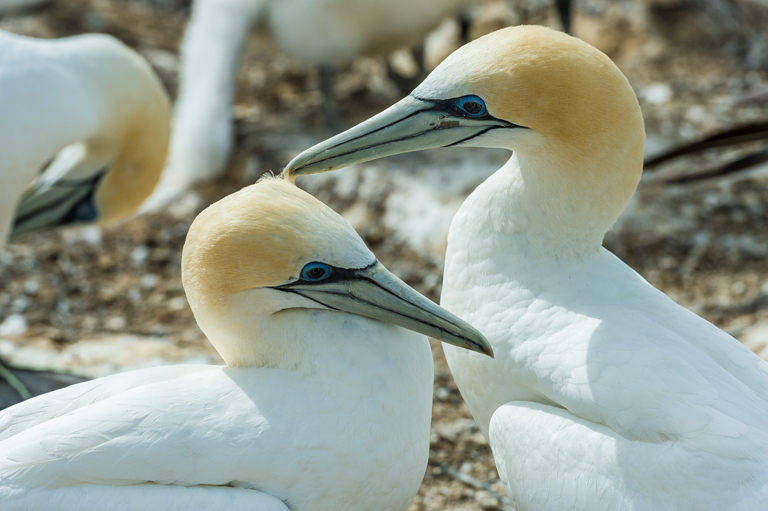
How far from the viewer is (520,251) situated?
2.72m

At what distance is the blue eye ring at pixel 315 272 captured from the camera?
240 cm

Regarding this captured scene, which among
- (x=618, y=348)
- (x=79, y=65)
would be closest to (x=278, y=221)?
(x=618, y=348)

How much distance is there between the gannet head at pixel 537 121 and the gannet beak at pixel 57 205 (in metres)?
2.21

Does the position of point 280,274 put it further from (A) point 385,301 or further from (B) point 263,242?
(A) point 385,301

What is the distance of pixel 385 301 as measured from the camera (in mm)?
2477

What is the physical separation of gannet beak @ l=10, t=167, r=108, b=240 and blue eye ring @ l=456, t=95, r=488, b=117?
255cm

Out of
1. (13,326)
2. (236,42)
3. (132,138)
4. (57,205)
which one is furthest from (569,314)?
(236,42)

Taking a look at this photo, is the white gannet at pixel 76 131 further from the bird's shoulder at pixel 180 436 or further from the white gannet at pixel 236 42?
the bird's shoulder at pixel 180 436

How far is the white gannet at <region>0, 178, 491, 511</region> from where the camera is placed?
2242 mm

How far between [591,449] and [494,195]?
0.88 meters

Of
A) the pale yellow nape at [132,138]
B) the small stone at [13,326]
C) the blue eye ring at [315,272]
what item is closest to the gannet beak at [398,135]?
the blue eye ring at [315,272]

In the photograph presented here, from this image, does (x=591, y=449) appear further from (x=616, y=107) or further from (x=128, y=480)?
(x=128, y=480)

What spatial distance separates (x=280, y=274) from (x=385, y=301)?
1.04ft

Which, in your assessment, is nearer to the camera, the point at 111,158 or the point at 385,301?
the point at 385,301
